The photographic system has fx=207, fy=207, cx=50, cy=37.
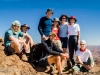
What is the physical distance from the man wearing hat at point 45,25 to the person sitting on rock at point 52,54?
134 cm

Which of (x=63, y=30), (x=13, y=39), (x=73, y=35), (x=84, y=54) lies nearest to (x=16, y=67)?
(x=13, y=39)

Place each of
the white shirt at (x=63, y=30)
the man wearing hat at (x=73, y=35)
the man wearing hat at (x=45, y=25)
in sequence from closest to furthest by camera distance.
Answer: the man wearing hat at (x=45, y=25) → the white shirt at (x=63, y=30) → the man wearing hat at (x=73, y=35)

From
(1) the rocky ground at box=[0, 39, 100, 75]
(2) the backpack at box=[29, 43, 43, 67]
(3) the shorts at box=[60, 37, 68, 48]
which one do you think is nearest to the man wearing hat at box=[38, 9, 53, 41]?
(2) the backpack at box=[29, 43, 43, 67]

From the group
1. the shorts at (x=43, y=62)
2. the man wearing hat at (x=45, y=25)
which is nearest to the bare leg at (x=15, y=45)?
the shorts at (x=43, y=62)

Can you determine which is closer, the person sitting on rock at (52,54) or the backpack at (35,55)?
the person sitting on rock at (52,54)

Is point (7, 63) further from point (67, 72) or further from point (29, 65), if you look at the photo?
point (67, 72)

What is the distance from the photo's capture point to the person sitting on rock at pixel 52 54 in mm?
11875

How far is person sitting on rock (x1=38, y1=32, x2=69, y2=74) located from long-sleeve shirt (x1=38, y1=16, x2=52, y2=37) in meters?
1.42

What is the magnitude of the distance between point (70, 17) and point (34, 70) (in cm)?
429

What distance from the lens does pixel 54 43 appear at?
12.3m

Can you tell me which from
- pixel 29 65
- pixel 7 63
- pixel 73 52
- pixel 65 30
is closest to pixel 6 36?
pixel 7 63

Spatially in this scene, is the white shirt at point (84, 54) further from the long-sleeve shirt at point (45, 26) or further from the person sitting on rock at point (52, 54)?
the long-sleeve shirt at point (45, 26)

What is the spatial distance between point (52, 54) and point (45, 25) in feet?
8.09

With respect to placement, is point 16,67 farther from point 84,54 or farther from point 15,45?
point 84,54
